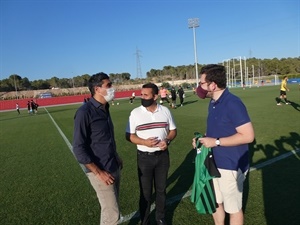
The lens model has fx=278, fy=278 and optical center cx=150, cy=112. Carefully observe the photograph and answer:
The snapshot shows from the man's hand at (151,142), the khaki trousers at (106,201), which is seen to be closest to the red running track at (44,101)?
the man's hand at (151,142)

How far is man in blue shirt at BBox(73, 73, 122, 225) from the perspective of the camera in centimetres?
291

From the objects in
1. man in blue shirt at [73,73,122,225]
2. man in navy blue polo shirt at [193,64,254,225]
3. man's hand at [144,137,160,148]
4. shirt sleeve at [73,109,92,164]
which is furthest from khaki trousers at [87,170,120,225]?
man in navy blue polo shirt at [193,64,254,225]

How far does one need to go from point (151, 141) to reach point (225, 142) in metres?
1.12

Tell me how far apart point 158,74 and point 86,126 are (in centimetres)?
15692

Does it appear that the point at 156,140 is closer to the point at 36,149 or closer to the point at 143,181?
the point at 143,181

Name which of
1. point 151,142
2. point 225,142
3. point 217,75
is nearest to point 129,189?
point 151,142

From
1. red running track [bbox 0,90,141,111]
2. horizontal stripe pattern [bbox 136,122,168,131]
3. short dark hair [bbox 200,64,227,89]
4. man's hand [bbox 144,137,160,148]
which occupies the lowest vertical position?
red running track [bbox 0,90,141,111]

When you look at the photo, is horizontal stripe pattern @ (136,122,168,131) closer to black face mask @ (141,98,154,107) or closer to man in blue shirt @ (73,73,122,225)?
black face mask @ (141,98,154,107)

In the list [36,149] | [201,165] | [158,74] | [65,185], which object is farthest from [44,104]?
[158,74]

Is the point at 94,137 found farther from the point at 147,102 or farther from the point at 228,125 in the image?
the point at 228,125

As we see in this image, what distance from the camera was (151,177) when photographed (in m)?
3.92

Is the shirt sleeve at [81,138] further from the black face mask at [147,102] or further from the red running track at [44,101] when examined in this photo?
the red running track at [44,101]

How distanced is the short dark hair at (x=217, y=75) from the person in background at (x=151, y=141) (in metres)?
1.05

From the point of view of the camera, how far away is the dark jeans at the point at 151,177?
151 inches
